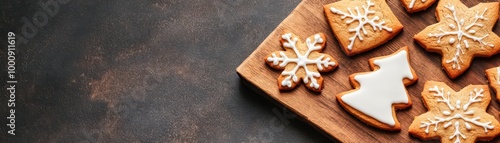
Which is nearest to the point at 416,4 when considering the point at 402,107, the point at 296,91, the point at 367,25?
the point at 367,25

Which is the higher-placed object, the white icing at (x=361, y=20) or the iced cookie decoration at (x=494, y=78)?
the white icing at (x=361, y=20)

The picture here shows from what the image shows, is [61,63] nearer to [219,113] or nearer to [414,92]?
[219,113]

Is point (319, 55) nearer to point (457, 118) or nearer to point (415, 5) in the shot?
point (415, 5)

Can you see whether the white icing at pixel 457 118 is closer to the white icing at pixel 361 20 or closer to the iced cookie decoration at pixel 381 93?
the iced cookie decoration at pixel 381 93

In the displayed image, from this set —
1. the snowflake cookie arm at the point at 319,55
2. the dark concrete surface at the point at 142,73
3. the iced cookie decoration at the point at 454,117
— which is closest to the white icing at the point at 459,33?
the iced cookie decoration at the point at 454,117

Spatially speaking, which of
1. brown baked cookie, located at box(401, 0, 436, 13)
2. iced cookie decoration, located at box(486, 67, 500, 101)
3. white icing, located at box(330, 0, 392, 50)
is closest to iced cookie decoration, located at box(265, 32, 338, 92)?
white icing, located at box(330, 0, 392, 50)

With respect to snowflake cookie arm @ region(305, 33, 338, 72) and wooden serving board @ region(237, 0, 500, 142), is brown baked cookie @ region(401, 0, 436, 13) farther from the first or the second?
snowflake cookie arm @ region(305, 33, 338, 72)
